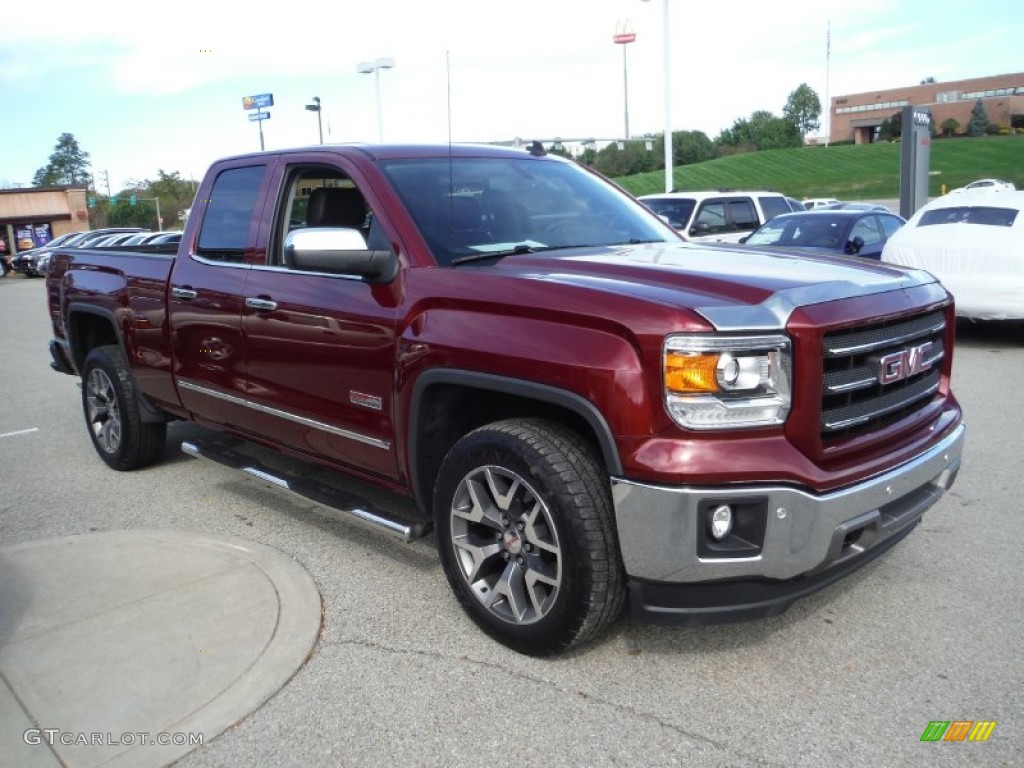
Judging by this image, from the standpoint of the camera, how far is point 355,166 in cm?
412

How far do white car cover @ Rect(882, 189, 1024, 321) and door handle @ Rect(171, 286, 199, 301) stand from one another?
317 inches

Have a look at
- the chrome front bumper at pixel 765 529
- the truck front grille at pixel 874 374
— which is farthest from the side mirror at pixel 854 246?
the chrome front bumper at pixel 765 529

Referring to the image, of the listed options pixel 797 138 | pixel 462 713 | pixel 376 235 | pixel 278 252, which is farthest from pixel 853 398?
pixel 797 138

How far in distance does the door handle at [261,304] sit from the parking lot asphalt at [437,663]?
1224 millimetres

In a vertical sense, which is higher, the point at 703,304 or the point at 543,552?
the point at 703,304

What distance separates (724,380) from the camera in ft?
9.38

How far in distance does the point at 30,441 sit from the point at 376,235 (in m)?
4.69

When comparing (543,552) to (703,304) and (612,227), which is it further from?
(612,227)

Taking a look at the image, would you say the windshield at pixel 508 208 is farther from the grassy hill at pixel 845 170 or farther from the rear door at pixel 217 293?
the grassy hill at pixel 845 170

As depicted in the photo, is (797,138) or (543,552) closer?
(543,552)

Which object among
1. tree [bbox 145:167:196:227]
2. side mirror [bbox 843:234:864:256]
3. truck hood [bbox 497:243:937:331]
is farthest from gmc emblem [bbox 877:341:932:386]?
A: tree [bbox 145:167:196:227]

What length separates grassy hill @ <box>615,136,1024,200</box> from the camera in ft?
231

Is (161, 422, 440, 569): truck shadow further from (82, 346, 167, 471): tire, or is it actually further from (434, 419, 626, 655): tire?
(434, 419, 626, 655): tire

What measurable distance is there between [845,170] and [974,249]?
78863 millimetres
